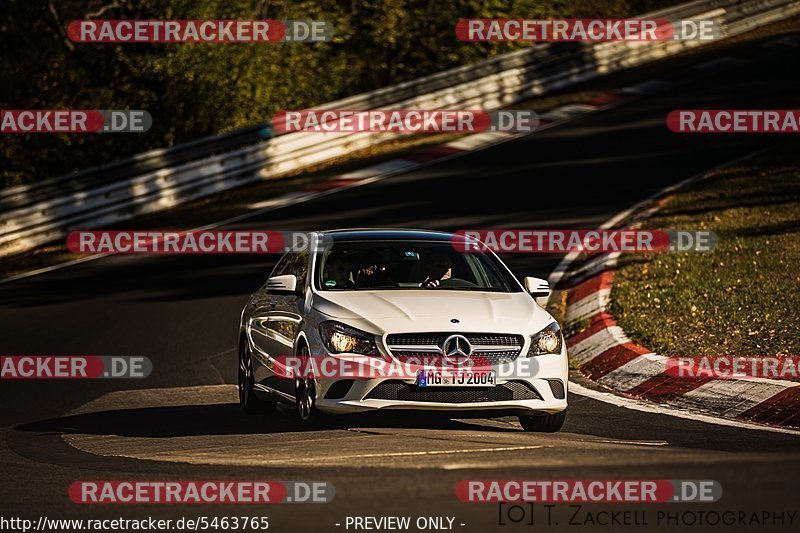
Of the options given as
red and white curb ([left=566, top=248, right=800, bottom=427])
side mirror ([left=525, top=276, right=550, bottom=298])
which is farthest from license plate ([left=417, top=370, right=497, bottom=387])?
red and white curb ([left=566, top=248, right=800, bottom=427])

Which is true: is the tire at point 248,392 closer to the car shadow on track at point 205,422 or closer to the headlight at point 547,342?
the car shadow on track at point 205,422

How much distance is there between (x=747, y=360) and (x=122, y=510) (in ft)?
20.8

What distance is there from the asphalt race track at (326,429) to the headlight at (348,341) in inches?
22.2

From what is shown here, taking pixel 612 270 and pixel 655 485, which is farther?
pixel 612 270

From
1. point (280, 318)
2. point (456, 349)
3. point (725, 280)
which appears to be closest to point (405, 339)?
point (456, 349)

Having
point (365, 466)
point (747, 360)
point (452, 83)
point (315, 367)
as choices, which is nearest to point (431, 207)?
point (452, 83)

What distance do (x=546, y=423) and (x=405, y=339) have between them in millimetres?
1212

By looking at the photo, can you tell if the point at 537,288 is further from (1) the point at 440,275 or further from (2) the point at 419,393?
(2) the point at 419,393

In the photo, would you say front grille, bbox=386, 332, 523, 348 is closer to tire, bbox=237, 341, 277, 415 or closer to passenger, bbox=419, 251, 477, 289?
passenger, bbox=419, 251, 477, 289

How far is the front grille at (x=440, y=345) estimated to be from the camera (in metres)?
9.48

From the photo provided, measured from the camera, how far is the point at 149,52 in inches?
1339

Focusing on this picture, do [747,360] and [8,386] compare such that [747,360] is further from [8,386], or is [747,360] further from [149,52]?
[149,52]

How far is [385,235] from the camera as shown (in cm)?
1142

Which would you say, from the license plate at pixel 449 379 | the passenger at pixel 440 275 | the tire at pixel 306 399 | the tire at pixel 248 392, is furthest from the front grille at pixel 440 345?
the tire at pixel 248 392
